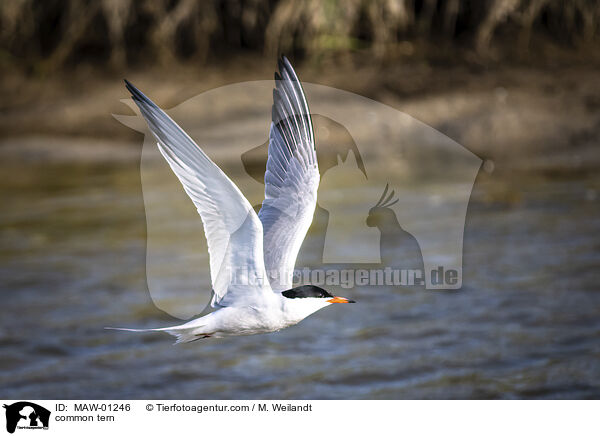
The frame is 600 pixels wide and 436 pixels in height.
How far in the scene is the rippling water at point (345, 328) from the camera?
2.54 meters

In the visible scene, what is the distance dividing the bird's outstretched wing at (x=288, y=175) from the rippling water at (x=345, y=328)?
0.93 meters

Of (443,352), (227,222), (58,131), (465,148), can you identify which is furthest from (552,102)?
(227,222)

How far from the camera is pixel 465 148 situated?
4141 mm

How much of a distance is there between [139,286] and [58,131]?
1.32 m

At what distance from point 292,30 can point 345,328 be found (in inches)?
77.3

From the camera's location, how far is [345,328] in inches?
112

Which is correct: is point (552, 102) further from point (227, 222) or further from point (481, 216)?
point (227, 222)

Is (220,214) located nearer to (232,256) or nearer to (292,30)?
(232,256)
